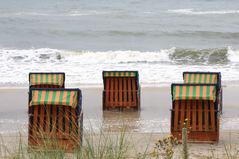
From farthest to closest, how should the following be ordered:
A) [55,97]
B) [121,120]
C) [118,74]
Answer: [118,74]
[121,120]
[55,97]

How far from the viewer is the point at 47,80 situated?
13.6m

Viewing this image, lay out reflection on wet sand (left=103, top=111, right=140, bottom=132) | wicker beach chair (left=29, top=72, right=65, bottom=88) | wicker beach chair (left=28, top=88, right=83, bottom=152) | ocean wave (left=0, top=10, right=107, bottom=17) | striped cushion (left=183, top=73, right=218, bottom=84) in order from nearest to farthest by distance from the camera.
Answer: wicker beach chair (left=28, top=88, right=83, bottom=152) → reflection on wet sand (left=103, top=111, right=140, bottom=132) → striped cushion (left=183, top=73, right=218, bottom=84) → wicker beach chair (left=29, top=72, right=65, bottom=88) → ocean wave (left=0, top=10, right=107, bottom=17)

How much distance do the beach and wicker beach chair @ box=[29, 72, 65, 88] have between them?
741 millimetres

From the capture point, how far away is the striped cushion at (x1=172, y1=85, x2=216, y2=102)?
10234 mm

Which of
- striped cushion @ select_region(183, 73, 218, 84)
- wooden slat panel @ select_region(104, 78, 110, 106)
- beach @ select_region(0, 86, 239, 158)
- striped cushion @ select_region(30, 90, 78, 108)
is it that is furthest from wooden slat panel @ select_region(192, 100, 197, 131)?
wooden slat panel @ select_region(104, 78, 110, 106)

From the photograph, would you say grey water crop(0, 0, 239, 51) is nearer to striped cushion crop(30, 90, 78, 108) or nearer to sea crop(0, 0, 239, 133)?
sea crop(0, 0, 239, 133)

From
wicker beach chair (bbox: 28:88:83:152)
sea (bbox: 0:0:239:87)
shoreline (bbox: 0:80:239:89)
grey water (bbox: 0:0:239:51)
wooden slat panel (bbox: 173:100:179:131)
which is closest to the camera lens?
wicker beach chair (bbox: 28:88:83:152)

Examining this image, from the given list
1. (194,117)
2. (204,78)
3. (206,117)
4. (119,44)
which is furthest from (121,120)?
(119,44)

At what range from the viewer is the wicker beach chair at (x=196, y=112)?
405 inches

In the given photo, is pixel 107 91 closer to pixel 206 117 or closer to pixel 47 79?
pixel 47 79

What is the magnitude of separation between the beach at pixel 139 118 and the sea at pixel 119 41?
7.25 feet

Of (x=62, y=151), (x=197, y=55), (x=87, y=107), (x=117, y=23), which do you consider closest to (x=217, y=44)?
(x=197, y=55)

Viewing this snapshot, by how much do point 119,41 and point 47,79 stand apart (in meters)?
22.4

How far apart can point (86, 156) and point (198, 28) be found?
1447 inches
